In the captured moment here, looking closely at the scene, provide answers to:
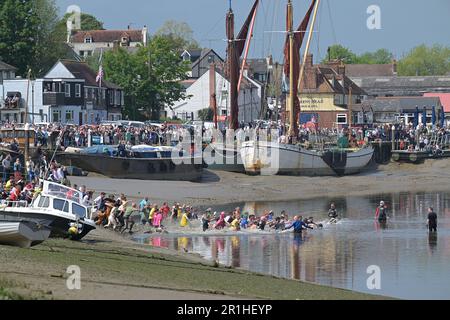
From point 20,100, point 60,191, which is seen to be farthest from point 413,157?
point 60,191

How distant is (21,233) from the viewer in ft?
108

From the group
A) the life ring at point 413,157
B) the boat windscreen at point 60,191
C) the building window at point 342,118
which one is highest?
the building window at point 342,118

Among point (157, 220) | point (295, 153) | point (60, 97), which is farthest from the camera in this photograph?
point (60, 97)

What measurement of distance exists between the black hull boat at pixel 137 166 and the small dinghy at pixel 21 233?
2966 cm

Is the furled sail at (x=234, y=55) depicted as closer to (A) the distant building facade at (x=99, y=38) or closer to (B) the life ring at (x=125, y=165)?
(B) the life ring at (x=125, y=165)

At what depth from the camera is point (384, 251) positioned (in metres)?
42.2

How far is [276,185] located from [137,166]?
35.4 feet

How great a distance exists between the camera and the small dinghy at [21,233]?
32.9 metres

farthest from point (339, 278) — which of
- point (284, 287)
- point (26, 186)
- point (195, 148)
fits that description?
point (195, 148)

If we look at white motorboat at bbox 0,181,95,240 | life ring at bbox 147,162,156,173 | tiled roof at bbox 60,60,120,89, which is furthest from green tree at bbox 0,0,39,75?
white motorboat at bbox 0,181,95,240

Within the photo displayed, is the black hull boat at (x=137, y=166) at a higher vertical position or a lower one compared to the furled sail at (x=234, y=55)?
lower

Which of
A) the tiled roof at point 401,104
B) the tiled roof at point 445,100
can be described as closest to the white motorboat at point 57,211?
the tiled roof at point 401,104

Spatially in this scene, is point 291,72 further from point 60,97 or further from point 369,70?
point 369,70

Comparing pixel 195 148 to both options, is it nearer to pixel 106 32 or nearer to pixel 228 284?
pixel 228 284
